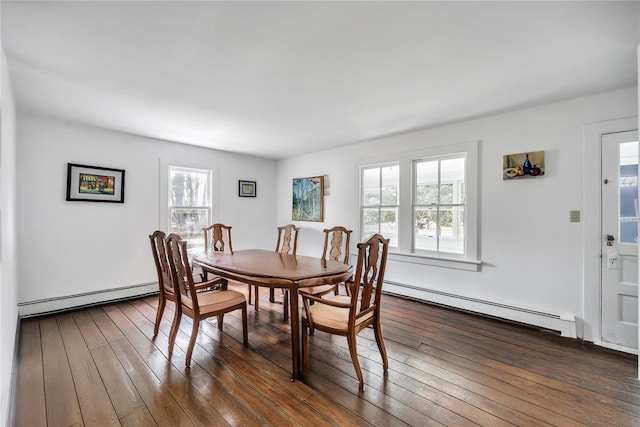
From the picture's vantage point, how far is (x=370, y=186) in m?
4.31

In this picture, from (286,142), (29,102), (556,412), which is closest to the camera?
(556,412)

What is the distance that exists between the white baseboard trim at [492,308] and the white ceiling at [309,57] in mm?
2140

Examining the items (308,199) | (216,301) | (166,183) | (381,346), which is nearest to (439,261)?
(381,346)

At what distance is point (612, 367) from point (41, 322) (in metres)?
5.36

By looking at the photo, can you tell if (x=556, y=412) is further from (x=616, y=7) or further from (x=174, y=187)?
(x=174, y=187)

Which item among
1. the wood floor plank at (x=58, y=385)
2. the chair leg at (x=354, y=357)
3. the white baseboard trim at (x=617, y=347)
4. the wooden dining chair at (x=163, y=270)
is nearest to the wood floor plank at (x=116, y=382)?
the wood floor plank at (x=58, y=385)

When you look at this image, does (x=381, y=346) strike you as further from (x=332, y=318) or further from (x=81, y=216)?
(x=81, y=216)

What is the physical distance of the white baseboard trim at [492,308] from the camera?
8.89 feet

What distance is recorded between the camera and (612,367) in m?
2.18

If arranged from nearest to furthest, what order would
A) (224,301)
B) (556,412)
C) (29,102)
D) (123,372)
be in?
(556,412) < (123,372) < (224,301) < (29,102)

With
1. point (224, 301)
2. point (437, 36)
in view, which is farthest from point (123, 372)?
point (437, 36)

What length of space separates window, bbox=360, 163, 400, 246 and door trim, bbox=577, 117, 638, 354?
196 centimetres

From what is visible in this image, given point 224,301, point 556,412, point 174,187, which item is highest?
point 174,187

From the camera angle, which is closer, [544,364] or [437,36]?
[437,36]
